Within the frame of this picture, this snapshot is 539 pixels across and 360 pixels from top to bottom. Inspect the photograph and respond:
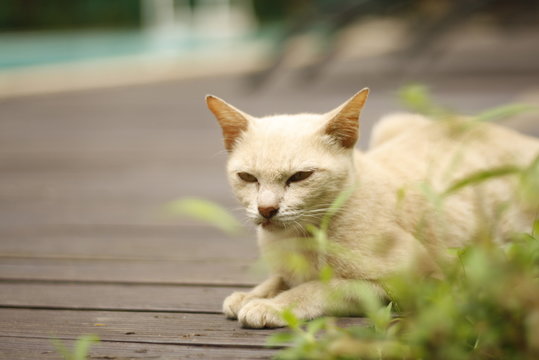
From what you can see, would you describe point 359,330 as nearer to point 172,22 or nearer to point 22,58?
point 22,58

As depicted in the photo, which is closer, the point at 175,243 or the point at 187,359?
the point at 187,359

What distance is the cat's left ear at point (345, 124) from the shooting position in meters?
1.99

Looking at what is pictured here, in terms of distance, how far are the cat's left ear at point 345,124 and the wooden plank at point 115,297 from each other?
62 cm

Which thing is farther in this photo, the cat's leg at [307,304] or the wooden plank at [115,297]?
the wooden plank at [115,297]

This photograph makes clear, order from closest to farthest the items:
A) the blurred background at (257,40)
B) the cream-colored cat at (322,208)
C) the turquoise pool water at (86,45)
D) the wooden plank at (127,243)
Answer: the cream-colored cat at (322,208) < the wooden plank at (127,243) < the blurred background at (257,40) < the turquoise pool water at (86,45)

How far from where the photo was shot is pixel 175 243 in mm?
2891

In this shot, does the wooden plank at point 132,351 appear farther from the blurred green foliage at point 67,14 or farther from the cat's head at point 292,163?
the blurred green foliage at point 67,14

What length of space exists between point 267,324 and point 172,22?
1357 centimetres

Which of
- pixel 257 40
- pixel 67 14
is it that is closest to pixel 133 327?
pixel 67 14

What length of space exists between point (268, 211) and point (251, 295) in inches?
11.7

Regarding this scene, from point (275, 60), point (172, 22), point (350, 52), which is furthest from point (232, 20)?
point (275, 60)

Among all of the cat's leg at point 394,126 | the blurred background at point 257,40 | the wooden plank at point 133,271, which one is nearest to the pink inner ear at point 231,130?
the wooden plank at point 133,271

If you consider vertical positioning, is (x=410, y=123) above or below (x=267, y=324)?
above

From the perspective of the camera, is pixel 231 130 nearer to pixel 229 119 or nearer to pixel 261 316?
pixel 229 119
